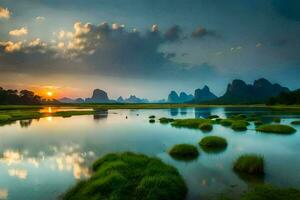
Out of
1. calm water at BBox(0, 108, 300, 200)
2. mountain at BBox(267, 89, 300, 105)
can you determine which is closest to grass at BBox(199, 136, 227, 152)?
calm water at BBox(0, 108, 300, 200)

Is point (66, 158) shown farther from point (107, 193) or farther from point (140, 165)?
point (107, 193)

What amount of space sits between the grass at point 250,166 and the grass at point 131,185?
6124mm

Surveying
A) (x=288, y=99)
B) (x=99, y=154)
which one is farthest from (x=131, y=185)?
(x=288, y=99)

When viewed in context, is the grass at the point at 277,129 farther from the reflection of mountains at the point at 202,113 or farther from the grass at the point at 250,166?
the reflection of mountains at the point at 202,113

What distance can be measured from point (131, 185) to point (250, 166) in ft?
35.2

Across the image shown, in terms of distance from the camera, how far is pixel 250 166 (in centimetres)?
2209

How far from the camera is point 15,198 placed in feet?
54.9

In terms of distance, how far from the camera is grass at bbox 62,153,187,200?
51.6 ft

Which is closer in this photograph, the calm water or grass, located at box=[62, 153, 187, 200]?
grass, located at box=[62, 153, 187, 200]

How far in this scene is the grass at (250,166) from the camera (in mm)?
21875

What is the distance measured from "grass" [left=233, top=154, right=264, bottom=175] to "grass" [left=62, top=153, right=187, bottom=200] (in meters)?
6.12

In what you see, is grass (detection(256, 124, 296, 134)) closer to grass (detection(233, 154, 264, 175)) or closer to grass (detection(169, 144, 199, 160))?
grass (detection(169, 144, 199, 160))

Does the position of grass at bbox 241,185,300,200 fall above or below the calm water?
above

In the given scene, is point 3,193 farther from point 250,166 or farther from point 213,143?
point 213,143
